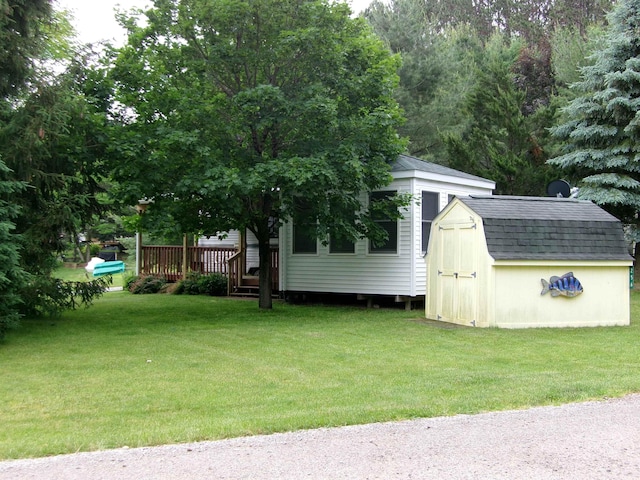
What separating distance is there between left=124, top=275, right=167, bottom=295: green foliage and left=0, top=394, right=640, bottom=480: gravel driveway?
A: 1621 centimetres

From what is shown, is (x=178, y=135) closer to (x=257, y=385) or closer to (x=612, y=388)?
(x=257, y=385)

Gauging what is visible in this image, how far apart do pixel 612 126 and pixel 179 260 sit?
47.0 feet

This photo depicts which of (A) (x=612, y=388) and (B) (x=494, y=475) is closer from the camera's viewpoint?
(B) (x=494, y=475)

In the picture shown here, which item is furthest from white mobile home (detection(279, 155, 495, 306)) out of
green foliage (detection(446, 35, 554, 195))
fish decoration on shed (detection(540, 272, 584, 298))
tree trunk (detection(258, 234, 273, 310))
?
green foliage (detection(446, 35, 554, 195))

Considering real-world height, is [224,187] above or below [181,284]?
above

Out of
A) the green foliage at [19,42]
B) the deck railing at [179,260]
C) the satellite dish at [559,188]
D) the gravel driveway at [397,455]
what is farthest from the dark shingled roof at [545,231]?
the deck railing at [179,260]

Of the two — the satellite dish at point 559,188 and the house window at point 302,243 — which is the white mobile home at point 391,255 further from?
the satellite dish at point 559,188

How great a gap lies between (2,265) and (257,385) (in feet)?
14.6

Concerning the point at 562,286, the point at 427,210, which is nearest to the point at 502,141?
the point at 427,210

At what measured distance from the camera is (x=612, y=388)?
655 cm

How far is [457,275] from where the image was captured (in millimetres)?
12070

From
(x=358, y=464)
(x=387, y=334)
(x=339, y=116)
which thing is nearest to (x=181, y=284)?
(x=339, y=116)

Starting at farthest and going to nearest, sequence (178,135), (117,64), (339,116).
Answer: (339,116) → (117,64) → (178,135)

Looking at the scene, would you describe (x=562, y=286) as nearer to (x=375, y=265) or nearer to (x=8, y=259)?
(x=375, y=265)
